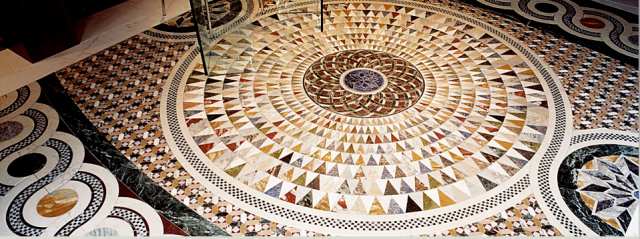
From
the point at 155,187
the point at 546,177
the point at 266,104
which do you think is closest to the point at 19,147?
the point at 155,187

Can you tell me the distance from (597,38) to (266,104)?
2905mm

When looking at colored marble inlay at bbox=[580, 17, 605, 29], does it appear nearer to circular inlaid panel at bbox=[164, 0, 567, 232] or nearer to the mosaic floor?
the mosaic floor

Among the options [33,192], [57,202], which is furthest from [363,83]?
[33,192]

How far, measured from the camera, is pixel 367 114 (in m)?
3.09

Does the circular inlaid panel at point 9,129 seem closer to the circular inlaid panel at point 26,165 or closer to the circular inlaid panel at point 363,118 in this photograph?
the circular inlaid panel at point 26,165

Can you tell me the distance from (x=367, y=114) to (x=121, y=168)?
1598mm

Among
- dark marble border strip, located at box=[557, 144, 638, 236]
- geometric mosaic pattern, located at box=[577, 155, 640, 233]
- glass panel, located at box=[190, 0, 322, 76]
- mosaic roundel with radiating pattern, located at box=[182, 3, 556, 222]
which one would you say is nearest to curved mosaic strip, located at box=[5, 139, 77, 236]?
mosaic roundel with radiating pattern, located at box=[182, 3, 556, 222]

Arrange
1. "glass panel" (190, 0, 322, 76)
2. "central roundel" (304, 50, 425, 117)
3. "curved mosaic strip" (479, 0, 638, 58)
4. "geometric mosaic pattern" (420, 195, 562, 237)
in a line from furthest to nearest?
"curved mosaic strip" (479, 0, 638, 58) → "glass panel" (190, 0, 322, 76) → "central roundel" (304, 50, 425, 117) → "geometric mosaic pattern" (420, 195, 562, 237)

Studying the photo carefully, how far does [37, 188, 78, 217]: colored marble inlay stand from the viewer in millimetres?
2398

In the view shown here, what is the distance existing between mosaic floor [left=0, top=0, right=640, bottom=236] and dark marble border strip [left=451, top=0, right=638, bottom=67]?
0.02 metres

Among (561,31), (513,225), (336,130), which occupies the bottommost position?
(513,225)

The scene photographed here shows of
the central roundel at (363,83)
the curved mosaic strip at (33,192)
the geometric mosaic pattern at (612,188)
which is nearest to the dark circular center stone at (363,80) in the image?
the central roundel at (363,83)

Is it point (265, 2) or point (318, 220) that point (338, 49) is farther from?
point (318, 220)

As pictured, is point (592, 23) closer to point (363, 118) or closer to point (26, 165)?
point (363, 118)
